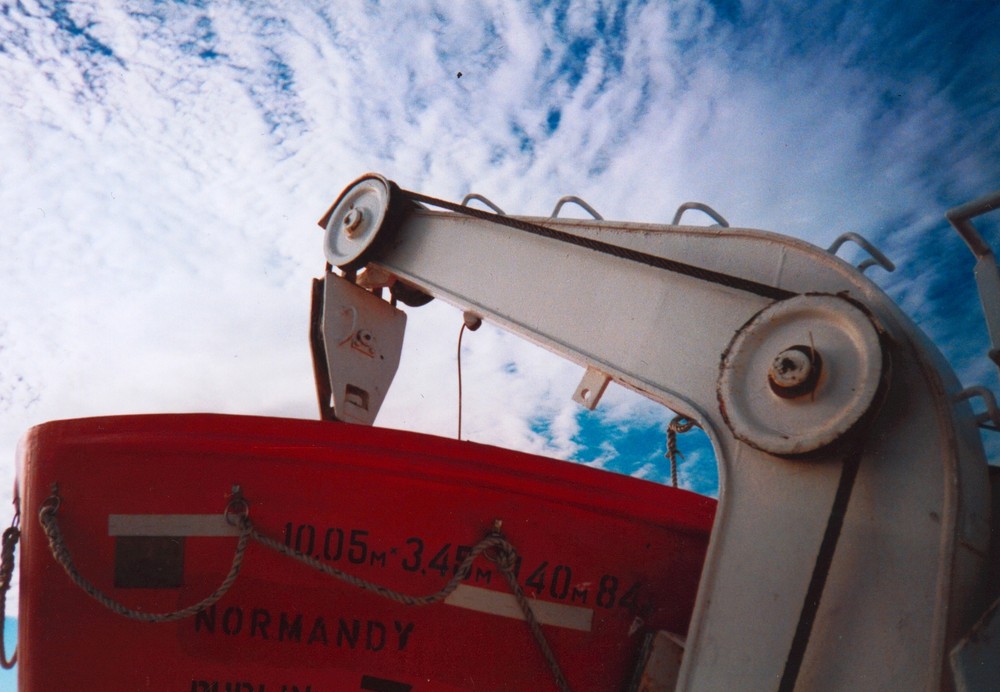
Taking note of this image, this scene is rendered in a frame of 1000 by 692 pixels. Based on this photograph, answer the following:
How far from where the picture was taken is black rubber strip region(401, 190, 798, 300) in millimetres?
1540

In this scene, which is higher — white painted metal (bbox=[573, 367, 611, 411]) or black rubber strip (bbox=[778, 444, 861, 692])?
white painted metal (bbox=[573, 367, 611, 411])

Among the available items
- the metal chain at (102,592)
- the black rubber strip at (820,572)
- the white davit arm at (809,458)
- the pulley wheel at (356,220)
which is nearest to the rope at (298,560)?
the metal chain at (102,592)

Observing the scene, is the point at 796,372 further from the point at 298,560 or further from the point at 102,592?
the point at 102,592

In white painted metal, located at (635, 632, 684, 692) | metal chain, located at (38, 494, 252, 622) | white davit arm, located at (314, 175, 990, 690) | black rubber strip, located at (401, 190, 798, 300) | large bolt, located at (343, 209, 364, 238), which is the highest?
large bolt, located at (343, 209, 364, 238)

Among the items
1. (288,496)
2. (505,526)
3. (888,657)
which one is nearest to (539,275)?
(505,526)

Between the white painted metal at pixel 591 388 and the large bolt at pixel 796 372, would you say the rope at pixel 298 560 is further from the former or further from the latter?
the large bolt at pixel 796 372

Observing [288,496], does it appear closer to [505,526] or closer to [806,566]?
[505,526]

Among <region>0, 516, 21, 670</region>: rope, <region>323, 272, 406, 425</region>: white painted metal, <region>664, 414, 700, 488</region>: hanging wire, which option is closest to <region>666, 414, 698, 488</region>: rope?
<region>664, 414, 700, 488</region>: hanging wire

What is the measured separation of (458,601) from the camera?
1726 millimetres

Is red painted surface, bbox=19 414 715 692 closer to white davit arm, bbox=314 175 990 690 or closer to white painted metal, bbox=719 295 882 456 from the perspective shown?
white davit arm, bbox=314 175 990 690

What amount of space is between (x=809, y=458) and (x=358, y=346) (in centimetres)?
185

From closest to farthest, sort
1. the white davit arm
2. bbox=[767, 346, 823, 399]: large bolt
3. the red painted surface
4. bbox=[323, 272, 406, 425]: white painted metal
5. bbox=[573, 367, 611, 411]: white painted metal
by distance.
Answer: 1. the white davit arm
2. bbox=[767, 346, 823, 399]: large bolt
3. the red painted surface
4. bbox=[573, 367, 611, 411]: white painted metal
5. bbox=[323, 272, 406, 425]: white painted metal

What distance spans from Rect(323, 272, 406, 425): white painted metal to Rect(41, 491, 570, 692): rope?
932mm

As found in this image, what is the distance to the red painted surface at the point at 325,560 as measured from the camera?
1.71 m
